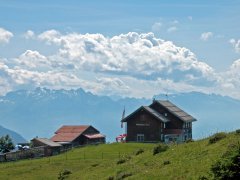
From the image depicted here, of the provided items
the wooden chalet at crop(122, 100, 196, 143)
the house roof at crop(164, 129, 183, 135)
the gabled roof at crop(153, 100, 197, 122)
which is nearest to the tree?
the wooden chalet at crop(122, 100, 196, 143)

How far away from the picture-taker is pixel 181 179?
2873 cm

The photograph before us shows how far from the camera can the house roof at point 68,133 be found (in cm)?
12181

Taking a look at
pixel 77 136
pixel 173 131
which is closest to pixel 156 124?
pixel 173 131

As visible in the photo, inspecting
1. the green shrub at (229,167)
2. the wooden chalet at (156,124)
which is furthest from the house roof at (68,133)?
the green shrub at (229,167)

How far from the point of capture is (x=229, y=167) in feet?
75.4

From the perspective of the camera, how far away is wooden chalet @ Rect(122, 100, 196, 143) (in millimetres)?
106750

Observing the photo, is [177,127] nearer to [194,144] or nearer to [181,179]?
[194,144]

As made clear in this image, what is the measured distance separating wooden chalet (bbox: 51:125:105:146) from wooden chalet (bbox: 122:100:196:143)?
56.0 ft

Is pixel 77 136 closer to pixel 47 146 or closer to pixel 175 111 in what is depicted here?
pixel 47 146

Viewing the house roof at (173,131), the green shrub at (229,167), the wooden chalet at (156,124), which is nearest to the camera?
the green shrub at (229,167)

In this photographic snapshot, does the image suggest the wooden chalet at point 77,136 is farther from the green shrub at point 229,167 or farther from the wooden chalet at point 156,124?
the green shrub at point 229,167

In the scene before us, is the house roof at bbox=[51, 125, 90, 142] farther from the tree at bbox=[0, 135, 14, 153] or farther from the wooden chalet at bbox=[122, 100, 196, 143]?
the tree at bbox=[0, 135, 14, 153]

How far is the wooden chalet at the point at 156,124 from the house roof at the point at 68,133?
58.5ft

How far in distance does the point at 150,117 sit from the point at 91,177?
6624cm
